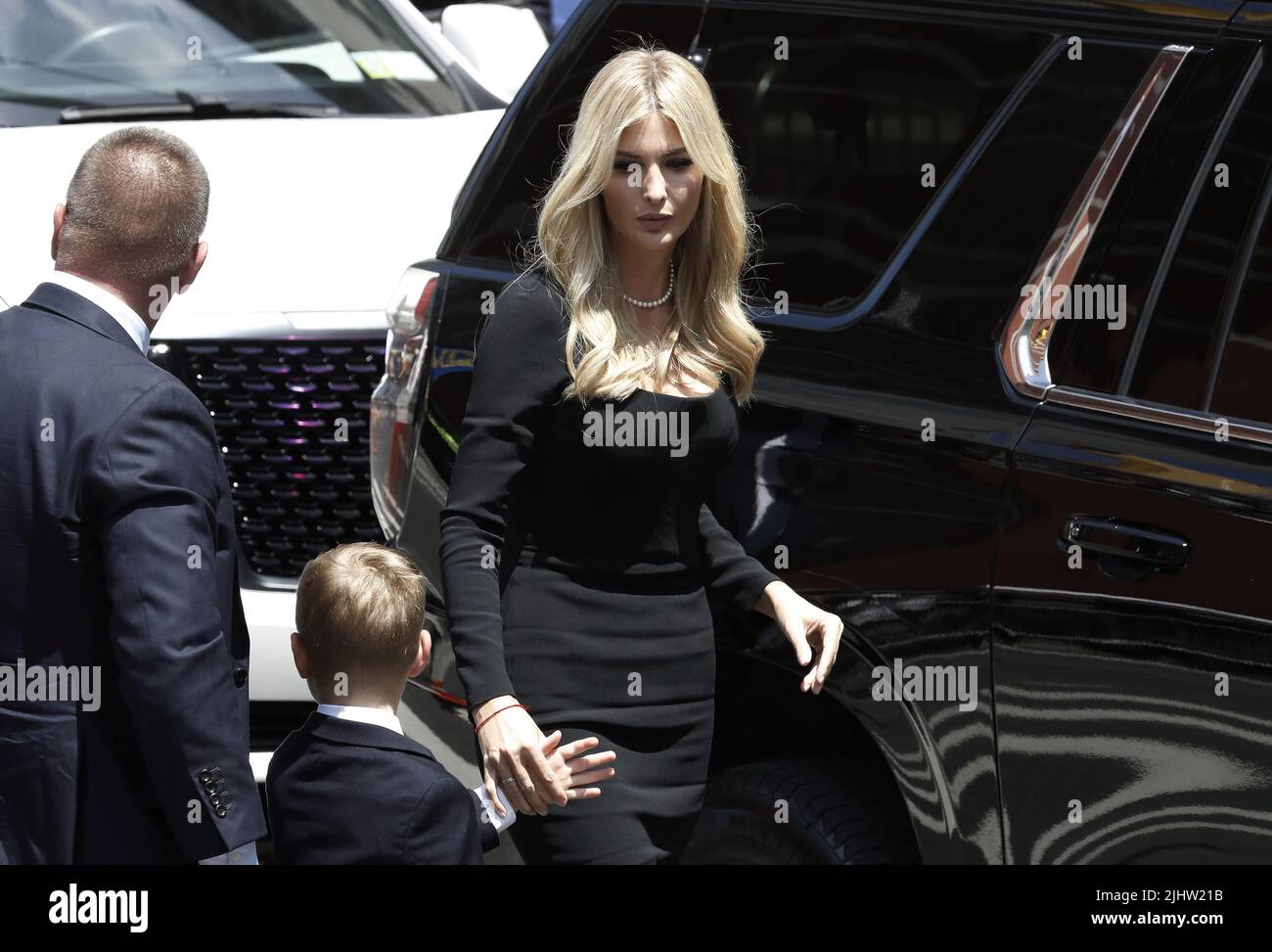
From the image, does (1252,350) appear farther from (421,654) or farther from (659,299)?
(421,654)

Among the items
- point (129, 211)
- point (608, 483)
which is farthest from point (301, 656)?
point (129, 211)

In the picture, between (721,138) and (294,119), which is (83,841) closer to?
(721,138)

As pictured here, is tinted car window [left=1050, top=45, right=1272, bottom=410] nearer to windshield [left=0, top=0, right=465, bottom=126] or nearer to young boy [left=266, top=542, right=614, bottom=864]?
young boy [left=266, top=542, right=614, bottom=864]

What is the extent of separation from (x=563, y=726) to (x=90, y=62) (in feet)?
11.3

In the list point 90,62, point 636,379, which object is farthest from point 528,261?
point 90,62

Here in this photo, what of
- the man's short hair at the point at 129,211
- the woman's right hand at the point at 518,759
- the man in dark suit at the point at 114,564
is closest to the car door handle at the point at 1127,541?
the woman's right hand at the point at 518,759

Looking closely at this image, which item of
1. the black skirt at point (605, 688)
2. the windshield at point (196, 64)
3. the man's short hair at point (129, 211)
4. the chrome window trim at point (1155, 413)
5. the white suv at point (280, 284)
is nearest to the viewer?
the man's short hair at point (129, 211)

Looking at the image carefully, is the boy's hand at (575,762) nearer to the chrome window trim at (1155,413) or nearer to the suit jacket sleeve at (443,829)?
the suit jacket sleeve at (443,829)

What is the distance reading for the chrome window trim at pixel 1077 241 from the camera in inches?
112

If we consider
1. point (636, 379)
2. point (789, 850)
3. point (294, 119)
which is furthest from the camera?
point (294, 119)

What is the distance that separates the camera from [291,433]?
15.2ft

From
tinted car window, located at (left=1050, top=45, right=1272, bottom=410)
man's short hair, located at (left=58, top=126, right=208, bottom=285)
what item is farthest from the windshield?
tinted car window, located at (left=1050, top=45, right=1272, bottom=410)

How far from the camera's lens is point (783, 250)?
323 cm

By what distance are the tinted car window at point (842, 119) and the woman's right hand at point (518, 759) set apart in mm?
976
